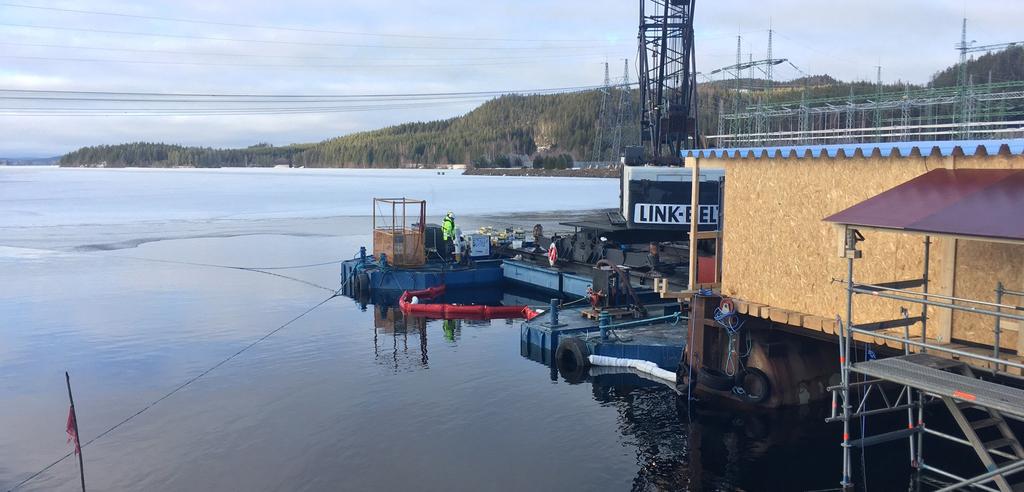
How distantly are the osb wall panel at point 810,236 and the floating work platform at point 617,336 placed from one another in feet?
19.5

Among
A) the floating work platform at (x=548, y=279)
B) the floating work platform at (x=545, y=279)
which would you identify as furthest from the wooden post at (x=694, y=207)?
the floating work platform at (x=545, y=279)

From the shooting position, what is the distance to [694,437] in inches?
717

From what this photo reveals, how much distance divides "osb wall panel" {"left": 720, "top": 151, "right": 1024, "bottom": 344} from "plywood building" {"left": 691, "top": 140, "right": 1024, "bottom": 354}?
0.02 meters

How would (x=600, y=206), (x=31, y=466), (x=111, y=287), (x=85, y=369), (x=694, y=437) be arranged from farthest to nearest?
(x=600, y=206), (x=111, y=287), (x=85, y=369), (x=694, y=437), (x=31, y=466)

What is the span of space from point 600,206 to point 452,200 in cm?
2397

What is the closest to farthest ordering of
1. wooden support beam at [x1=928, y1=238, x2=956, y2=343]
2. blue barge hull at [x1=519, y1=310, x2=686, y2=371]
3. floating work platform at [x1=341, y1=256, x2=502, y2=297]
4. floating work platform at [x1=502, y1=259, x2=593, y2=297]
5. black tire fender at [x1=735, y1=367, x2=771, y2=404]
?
wooden support beam at [x1=928, y1=238, x2=956, y2=343] < black tire fender at [x1=735, y1=367, x2=771, y2=404] < blue barge hull at [x1=519, y1=310, x2=686, y2=371] < floating work platform at [x1=502, y1=259, x2=593, y2=297] < floating work platform at [x1=341, y1=256, x2=502, y2=297]

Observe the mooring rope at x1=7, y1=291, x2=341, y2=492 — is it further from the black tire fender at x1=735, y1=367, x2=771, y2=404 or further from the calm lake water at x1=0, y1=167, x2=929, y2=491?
the black tire fender at x1=735, y1=367, x2=771, y2=404

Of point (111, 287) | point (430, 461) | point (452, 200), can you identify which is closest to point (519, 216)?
point (452, 200)

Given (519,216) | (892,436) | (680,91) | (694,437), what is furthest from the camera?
(519,216)

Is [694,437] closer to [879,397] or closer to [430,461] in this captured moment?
[879,397]

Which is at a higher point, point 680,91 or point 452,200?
point 680,91

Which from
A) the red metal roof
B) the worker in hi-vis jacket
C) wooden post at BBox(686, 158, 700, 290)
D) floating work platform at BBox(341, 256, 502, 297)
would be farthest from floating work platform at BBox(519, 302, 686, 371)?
the worker in hi-vis jacket

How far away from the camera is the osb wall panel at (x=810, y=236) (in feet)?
43.3

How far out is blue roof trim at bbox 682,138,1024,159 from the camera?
463 inches
